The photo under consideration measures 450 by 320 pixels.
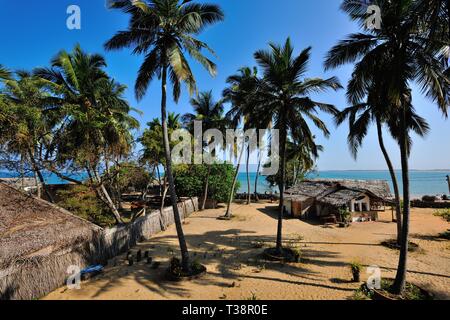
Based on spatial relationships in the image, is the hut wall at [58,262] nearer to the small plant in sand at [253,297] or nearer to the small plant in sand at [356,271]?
the small plant in sand at [253,297]

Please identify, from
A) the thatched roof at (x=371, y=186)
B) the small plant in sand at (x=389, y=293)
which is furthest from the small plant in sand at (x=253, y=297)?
the thatched roof at (x=371, y=186)

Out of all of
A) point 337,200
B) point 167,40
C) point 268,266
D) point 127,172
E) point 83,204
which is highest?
point 167,40

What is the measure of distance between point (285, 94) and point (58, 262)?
11.2 meters

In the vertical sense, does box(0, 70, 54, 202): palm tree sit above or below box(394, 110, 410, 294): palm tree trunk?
above

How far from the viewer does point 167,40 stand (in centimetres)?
1015

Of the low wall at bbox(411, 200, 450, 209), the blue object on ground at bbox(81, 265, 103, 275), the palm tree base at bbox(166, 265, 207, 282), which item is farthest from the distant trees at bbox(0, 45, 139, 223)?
the low wall at bbox(411, 200, 450, 209)

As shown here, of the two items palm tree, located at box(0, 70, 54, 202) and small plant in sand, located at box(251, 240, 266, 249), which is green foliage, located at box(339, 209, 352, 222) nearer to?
small plant in sand, located at box(251, 240, 266, 249)

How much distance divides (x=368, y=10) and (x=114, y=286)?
12836 millimetres

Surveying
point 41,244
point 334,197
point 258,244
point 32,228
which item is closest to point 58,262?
point 41,244

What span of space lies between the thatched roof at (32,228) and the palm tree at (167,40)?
426 cm

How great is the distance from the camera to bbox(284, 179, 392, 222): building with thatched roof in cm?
2088

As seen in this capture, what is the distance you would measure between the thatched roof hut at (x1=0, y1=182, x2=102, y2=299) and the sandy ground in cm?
86

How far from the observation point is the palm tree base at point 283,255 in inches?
455

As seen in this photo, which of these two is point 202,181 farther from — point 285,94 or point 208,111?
point 285,94
